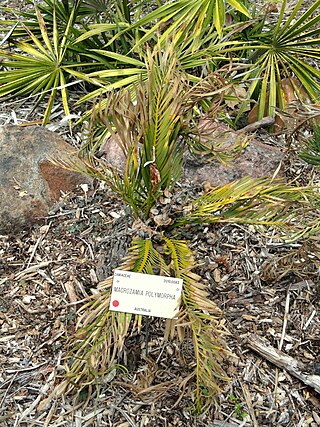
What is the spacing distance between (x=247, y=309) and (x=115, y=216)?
696 millimetres

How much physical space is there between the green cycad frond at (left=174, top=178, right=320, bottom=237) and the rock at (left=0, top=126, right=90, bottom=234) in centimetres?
82

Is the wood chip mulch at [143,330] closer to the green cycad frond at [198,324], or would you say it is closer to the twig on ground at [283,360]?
the twig on ground at [283,360]

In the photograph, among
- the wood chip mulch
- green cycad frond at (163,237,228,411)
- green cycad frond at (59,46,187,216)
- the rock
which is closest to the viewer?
green cycad frond at (163,237,228,411)

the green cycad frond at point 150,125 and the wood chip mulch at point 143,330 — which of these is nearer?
the green cycad frond at point 150,125

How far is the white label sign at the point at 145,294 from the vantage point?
162 centimetres

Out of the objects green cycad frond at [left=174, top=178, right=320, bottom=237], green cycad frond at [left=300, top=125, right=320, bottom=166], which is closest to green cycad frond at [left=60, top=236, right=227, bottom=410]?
green cycad frond at [left=174, top=178, right=320, bottom=237]

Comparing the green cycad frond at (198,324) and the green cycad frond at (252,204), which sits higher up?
the green cycad frond at (252,204)

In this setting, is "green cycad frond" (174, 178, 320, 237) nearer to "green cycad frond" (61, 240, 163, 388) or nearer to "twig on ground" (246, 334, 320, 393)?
"green cycad frond" (61, 240, 163, 388)

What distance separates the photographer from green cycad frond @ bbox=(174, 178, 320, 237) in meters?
1.74

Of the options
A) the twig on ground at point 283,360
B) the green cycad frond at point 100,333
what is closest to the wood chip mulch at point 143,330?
the twig on ground at point 283,360

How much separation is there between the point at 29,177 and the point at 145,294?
1.09m

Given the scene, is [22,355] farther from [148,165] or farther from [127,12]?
[127,12]

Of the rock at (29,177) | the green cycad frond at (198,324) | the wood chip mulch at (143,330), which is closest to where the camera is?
the green cycad frond at (198,324)

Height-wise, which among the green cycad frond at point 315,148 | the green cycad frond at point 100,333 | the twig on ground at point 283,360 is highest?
the green cycad frond at point 315,148
